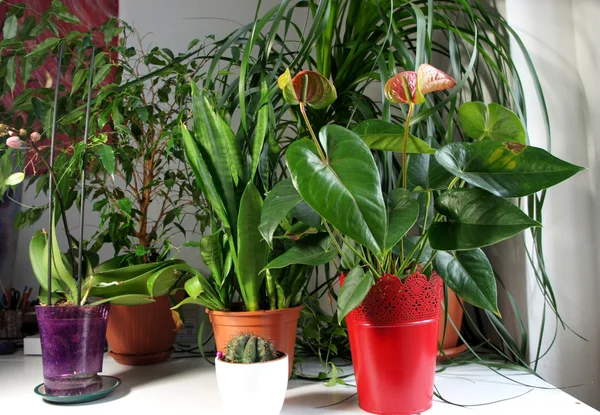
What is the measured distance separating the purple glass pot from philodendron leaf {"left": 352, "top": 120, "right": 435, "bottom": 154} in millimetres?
539

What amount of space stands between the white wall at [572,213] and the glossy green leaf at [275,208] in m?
0.55

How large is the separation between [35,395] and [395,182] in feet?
2.38

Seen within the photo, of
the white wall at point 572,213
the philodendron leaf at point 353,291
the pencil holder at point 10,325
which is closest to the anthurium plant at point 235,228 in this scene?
the philodendron leaf at point 353,291

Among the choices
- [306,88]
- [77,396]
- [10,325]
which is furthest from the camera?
[10,325]

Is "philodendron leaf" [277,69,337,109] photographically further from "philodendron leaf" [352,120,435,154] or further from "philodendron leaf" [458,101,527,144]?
"philodendron leaf" [458,101,527,144]

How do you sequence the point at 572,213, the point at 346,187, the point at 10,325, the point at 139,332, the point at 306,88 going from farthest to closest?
the point at 10,325, the point at 139,332, the point at 572,213, the point at 306,88, the point at 346,187

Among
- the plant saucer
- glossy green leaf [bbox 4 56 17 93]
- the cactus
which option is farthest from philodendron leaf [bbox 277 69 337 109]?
glossy green leaf [bbox 4 56 17 93]

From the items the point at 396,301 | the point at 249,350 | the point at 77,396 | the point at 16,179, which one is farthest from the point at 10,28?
the point at 396,301

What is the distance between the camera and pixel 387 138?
73 centimetres

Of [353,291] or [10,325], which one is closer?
[353,291]

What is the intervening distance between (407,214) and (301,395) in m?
0.40

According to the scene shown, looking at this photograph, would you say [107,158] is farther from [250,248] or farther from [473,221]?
[473,221]

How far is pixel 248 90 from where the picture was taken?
1.05 metres

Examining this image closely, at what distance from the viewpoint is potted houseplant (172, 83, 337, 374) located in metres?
0.91
